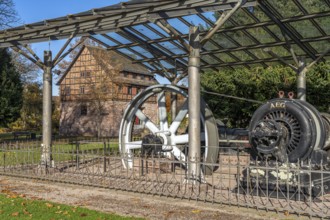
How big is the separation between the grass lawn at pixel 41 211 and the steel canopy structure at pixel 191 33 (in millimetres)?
3122

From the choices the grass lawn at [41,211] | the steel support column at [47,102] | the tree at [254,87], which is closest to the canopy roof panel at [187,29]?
the steel support column at [47,102]

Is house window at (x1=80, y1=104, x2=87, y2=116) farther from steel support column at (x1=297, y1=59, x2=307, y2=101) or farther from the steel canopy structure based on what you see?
steel support column at (x1=297, y1=59, x2=307, y2=101)

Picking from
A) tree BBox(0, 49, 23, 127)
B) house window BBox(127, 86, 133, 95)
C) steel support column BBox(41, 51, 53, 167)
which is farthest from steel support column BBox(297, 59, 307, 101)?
house window BBox(127, 86, 133, 95)

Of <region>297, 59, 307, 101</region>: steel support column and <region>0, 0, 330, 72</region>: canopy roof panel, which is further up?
<region>0, 0, 330, 72</region>: canopy roof panel

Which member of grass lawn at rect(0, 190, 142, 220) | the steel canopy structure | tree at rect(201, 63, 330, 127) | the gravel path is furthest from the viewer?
tree at rect(201, 63, 330, 127)

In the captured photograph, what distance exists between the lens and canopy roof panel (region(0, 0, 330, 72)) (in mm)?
10109

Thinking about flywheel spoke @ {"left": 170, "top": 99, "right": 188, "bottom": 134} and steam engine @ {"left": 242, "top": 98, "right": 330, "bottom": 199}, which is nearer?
steam engine @ {"left": 242, "top": 98, "right": 330, "bottom": 199}

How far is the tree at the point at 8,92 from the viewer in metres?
26.1

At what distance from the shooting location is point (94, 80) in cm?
3656

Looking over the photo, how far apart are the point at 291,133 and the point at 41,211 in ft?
18.0

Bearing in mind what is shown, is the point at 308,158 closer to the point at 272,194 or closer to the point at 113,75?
the point at 272,194

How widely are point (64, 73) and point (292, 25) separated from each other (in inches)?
1269

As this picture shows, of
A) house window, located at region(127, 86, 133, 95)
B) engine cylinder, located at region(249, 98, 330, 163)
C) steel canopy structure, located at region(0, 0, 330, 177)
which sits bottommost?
engine cylinder, located at region(249, 98, 330, 163)

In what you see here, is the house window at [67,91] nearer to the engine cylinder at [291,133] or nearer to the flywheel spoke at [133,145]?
the flywheel spoke at [133,145]
